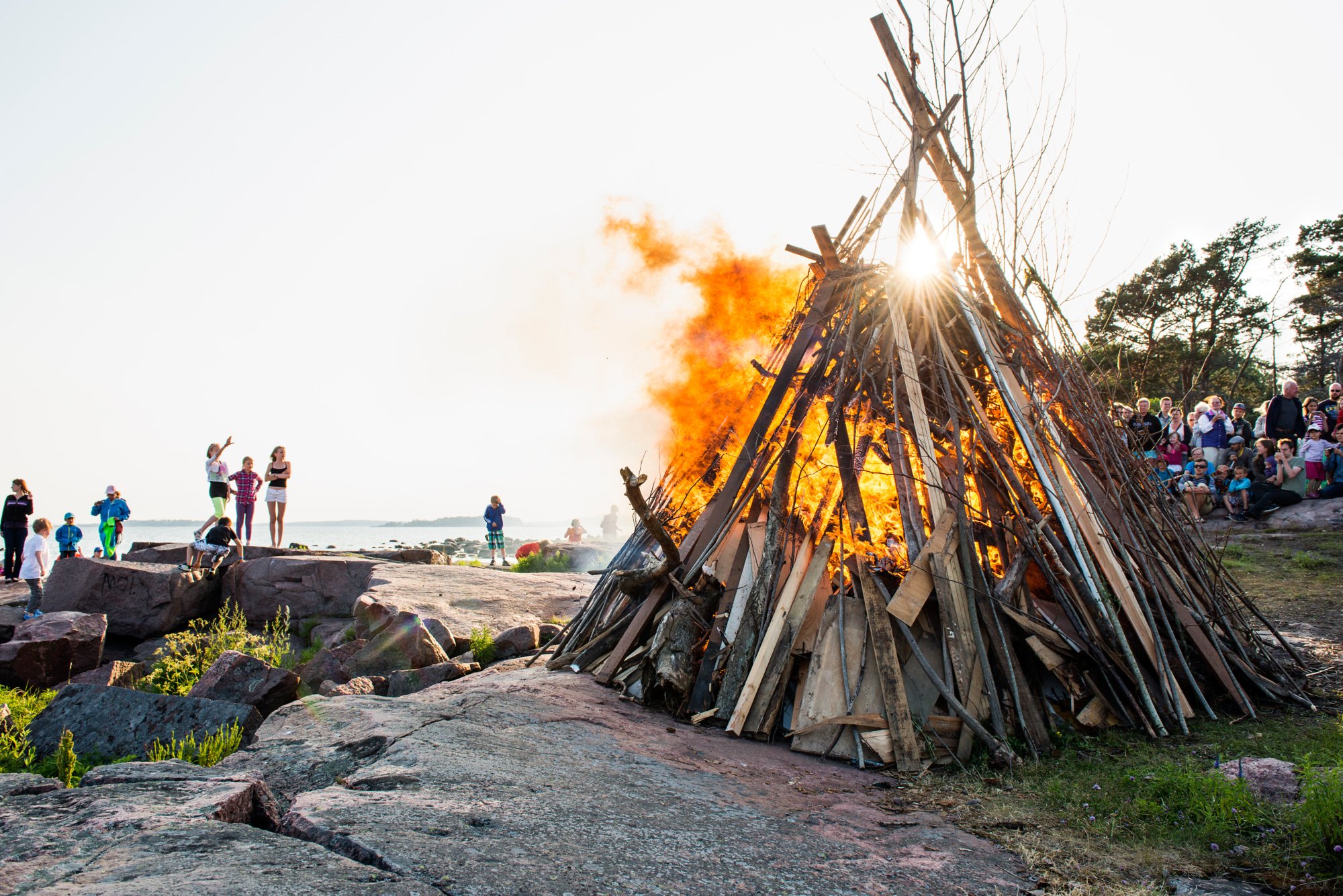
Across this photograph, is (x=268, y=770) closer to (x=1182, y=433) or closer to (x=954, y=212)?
(x=954, y=212)

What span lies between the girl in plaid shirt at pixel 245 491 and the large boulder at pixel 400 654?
5.80 metres

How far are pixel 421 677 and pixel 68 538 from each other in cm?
973

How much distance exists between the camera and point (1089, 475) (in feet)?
17.6

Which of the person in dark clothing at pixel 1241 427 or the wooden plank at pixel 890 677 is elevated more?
the person in dark clothing at pixel 1241 427

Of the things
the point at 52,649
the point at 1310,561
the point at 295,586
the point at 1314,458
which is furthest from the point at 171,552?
the point at 1314,458

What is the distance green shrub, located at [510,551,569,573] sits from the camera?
56.5 feet

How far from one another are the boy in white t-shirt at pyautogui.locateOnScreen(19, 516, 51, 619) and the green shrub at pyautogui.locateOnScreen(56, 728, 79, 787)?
7.10 metres

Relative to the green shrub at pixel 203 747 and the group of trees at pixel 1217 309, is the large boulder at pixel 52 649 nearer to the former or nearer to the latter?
the green shrub at pixel 203 747

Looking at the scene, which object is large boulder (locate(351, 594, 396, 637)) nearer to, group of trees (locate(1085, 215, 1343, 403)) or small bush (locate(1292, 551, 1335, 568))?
small bush (locate(1292, 551, 1335, 568))

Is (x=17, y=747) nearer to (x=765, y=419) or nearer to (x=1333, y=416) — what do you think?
(x=765, y=419)

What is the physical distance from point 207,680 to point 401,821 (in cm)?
462

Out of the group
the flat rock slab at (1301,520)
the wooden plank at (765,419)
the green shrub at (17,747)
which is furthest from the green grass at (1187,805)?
the flat rock slab at (1301,520)

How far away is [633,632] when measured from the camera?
18.2 feet

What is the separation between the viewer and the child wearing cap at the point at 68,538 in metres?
12.3
